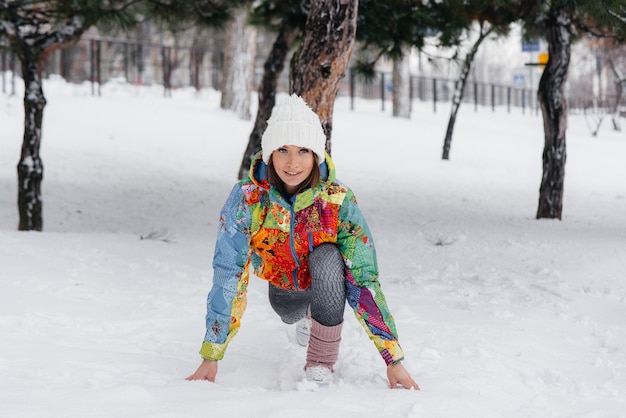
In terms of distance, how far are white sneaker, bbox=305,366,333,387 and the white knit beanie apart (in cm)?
70

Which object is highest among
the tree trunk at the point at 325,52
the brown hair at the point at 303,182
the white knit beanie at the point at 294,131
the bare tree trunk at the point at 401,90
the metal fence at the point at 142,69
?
the metal fence at the point at 142,69

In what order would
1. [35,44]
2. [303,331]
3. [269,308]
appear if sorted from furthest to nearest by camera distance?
[35,44] < [269,308] < [303,331]

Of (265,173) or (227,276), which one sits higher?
(265,173)

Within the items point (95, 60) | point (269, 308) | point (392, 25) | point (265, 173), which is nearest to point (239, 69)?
point (95, 60)

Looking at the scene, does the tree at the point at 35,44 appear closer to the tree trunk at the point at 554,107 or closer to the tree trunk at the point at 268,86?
the tree trunk at the point at 268,86

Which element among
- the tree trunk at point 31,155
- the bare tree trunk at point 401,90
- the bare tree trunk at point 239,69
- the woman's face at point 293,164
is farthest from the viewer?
the bare tree trunk at point 401,90

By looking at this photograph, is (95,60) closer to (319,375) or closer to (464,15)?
(464,15)

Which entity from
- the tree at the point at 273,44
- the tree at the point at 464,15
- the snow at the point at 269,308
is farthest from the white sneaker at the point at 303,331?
the tree at the point at 273,44

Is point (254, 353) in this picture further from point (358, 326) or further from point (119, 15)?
point (119, 15)

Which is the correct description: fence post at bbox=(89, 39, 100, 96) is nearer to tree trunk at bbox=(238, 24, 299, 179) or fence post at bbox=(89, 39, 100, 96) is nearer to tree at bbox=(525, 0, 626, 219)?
tree trunk at bbox=(238, 24, 299, 179)

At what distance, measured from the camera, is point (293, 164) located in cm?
257

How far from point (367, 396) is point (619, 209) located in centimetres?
735

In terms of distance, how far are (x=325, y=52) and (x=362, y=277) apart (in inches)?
104

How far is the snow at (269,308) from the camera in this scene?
8.08 ft
